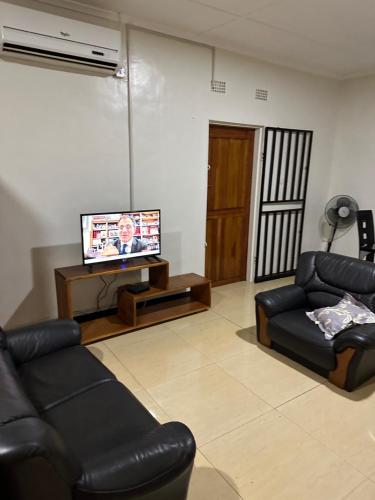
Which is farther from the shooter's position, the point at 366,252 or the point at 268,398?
the point at 366,252

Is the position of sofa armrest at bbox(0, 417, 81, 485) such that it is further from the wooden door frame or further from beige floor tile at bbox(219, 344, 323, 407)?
the wooden door frame

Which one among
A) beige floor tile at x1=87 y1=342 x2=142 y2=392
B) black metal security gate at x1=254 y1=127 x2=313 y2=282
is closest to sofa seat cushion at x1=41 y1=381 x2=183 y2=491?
beige floor tile at x1=87 y1=342 x2=142 y2=392

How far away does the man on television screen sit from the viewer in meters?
3.23

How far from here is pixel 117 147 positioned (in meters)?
3.38

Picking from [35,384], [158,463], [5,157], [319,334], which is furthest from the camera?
[5,157]

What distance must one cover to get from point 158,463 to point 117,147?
112 inches

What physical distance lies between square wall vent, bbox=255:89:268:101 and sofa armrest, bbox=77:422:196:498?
391 cm

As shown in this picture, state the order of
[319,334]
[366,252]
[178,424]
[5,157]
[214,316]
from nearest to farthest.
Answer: [178,424]
[319,334]
[5,157]
[214,316]
[366,252]

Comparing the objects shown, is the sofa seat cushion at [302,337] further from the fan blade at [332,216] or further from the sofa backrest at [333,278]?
the fan blade at [332,216]

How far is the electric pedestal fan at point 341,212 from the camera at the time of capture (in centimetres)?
492

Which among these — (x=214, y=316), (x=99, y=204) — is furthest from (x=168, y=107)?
(x=214, y=316)

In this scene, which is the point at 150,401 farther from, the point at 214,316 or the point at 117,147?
the point at 117,147

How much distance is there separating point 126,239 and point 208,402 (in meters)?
1.65

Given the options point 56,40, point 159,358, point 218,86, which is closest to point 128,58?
point 56,40
